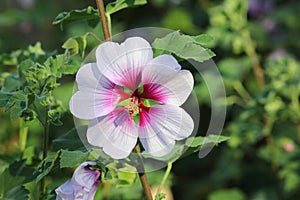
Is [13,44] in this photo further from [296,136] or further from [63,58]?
[63,58]

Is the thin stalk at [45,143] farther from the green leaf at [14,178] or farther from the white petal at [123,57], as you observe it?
the white petal at [123,57]

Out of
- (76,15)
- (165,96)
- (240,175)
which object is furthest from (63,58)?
(240,175)

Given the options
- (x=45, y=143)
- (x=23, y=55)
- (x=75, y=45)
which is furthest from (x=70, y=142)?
(x=23, y=55)

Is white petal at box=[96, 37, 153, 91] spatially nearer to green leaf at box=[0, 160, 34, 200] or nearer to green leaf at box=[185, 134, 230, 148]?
green leaf at box=[185, 134, 230, 148]

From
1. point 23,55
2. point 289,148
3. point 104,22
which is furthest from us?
point 289,148

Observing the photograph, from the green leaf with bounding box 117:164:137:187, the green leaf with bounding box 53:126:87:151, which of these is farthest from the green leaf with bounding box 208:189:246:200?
the green leaf with bounding box 53:126:87:151

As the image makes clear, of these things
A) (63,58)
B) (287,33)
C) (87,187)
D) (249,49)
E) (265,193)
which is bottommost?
(265,193)

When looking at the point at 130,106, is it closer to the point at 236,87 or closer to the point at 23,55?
the point at 23,55
